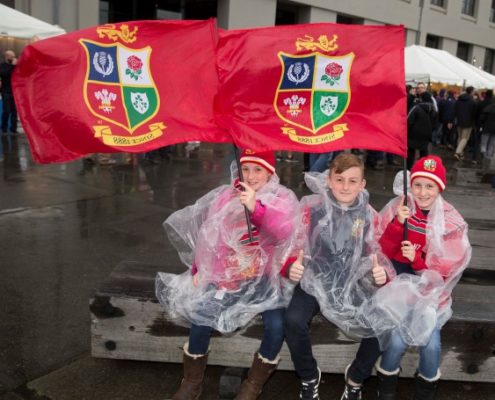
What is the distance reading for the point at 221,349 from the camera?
2943 mm

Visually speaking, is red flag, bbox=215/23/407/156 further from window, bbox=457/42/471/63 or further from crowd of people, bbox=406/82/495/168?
window, bbox=457/42/471/63

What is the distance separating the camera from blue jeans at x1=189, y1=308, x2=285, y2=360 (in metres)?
2.71

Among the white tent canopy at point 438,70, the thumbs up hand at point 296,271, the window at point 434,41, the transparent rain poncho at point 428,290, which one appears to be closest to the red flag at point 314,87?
the transparent rain poncho at point 428,290

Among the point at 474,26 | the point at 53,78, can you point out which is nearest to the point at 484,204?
the point at 53,78

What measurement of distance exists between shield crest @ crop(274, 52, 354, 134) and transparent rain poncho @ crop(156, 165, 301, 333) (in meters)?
0.45

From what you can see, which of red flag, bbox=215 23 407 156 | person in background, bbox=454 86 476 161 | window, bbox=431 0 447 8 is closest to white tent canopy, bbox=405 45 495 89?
person in background, bbox=454 86 476 161

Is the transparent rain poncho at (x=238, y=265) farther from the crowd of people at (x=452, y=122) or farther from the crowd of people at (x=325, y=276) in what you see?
the crowd of people at (x=452, y=122)

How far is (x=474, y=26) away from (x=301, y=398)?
34.7m

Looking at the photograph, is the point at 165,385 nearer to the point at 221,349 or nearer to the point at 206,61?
the point at 221,349

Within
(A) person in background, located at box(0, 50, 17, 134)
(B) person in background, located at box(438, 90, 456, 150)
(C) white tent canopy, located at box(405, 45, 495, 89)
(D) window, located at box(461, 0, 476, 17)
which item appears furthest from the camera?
(D) window, located at box(461, 0, 476, 17)

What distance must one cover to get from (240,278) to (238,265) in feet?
0.24

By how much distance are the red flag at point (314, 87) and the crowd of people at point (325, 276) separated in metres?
0.23

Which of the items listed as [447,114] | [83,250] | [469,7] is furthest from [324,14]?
[83,250]

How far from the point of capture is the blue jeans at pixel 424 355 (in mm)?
2596
